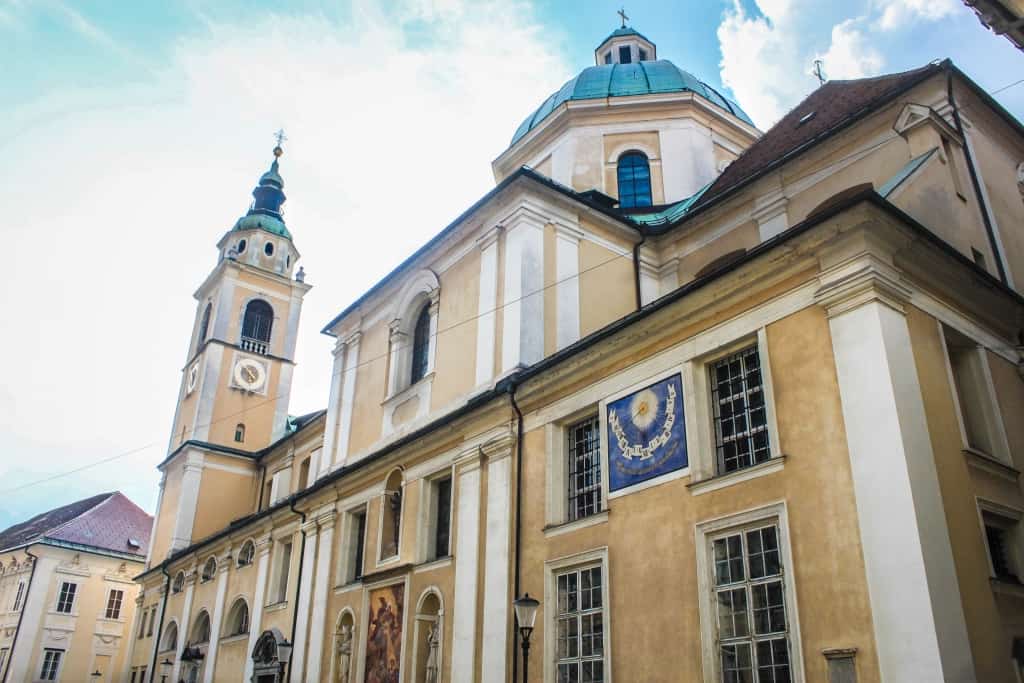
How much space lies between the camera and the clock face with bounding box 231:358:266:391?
114ft

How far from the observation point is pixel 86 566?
1517 inches

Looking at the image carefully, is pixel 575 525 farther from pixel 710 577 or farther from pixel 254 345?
pixel 254 345

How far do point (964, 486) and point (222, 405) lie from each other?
2925cm

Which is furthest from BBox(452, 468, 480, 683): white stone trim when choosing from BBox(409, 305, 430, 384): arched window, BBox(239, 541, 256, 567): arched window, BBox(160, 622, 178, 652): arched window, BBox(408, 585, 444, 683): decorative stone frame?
BBox(160, 622, 178, 652): arched window

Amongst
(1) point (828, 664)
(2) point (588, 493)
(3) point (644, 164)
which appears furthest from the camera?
(3) point (644, 164)

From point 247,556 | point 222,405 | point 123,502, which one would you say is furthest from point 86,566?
point 247,556

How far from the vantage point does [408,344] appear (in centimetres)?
1897

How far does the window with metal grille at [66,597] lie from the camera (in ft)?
121

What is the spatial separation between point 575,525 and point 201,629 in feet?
57.4

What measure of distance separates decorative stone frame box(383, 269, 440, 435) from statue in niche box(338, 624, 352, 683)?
156 inches

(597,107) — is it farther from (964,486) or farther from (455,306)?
(964,486)

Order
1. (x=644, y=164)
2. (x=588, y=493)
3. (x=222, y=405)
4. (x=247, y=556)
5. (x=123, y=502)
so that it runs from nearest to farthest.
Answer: (x=588, y=493)
(x=644, y=164)
(x=247, y=556)
(x=222, y=405)
(x=123, y=502)

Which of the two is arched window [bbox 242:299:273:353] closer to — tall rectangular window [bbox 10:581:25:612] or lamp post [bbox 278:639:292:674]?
tall rectangular window [bbox 10:581:25:612]

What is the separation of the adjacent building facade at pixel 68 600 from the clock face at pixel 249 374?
1113 cm
